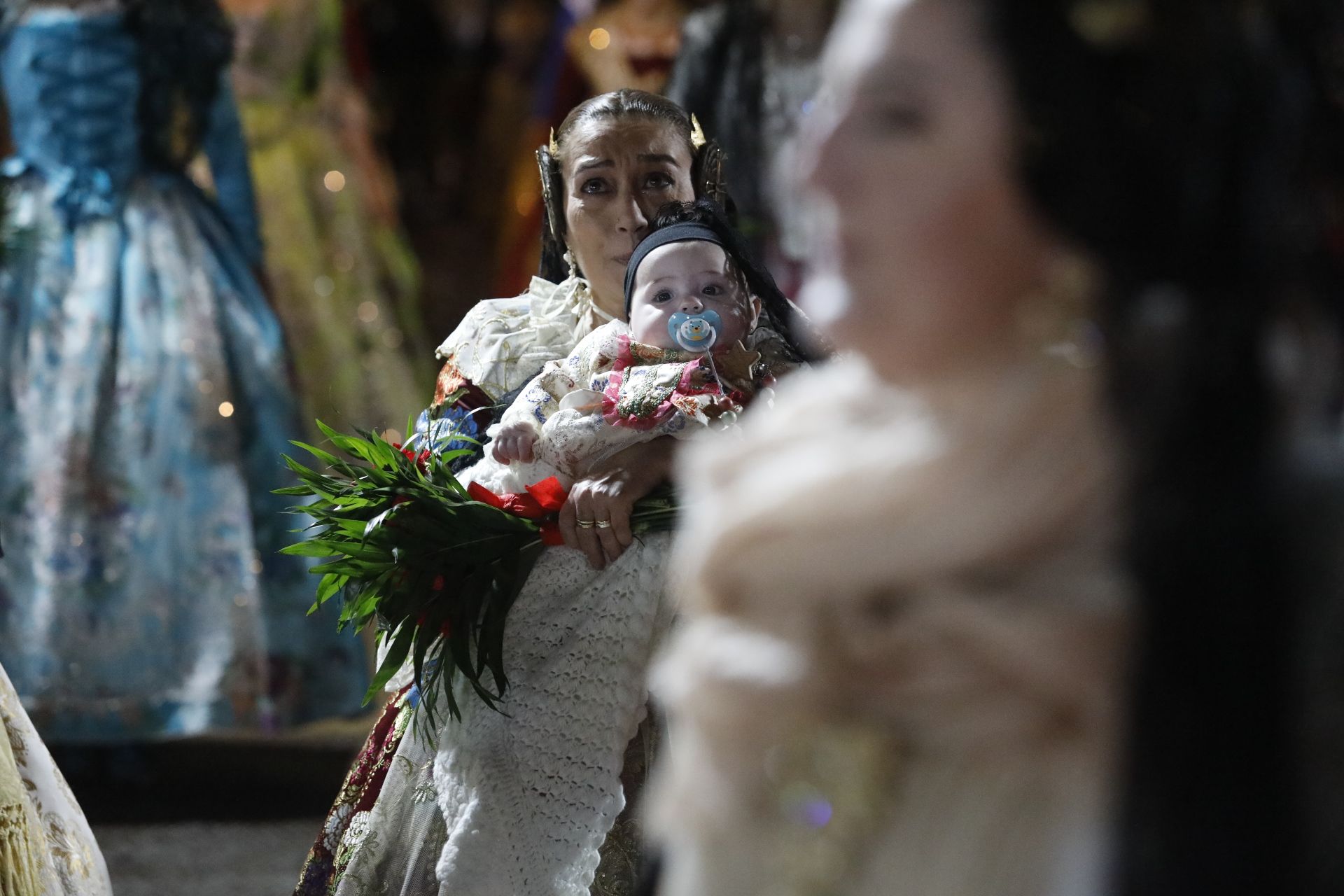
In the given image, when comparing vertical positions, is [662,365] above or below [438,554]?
above

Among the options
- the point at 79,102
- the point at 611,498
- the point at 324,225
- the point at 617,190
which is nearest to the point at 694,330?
the point at 611,498

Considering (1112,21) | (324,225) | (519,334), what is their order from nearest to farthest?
(1112,21), (519,334), (324,225)

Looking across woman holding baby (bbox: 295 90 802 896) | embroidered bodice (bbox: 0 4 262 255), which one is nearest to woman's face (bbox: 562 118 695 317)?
woman holding baby (bbox: 295 90 802 896)

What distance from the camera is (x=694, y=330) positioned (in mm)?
1770

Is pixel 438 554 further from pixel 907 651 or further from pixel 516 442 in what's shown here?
pixel 907 651

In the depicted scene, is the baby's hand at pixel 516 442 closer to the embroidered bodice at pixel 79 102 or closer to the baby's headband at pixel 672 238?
the baby's headband at pixel 672 238

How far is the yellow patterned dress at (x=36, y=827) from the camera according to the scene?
1772 mm

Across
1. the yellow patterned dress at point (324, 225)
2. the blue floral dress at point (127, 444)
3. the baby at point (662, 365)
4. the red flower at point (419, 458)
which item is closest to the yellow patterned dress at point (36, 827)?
the red flower at point (419, 458)

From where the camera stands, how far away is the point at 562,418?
1862 mm

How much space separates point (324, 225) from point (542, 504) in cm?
243

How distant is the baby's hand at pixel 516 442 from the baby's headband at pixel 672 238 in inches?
7.6

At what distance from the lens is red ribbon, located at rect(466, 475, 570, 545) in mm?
1862

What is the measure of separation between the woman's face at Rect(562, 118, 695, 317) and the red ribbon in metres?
0.30

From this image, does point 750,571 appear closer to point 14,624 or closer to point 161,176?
point 14,624
